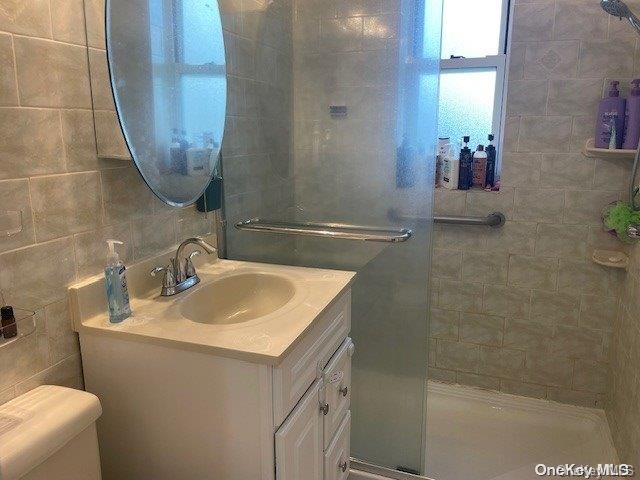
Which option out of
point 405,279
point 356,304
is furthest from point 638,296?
point 356,304

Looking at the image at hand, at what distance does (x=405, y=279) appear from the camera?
1.76m

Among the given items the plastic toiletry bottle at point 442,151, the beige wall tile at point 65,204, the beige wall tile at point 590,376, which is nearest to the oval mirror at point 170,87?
the beige wall tile at point 65,204

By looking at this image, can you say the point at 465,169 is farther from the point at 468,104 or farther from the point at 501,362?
the point at 501,362

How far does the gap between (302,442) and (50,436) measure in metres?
0.57

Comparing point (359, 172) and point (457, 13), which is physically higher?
point (457, 13)

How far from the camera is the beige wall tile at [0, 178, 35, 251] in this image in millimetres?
1031

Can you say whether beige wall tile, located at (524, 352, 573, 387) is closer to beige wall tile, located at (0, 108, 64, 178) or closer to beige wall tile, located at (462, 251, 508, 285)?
beige wall tile, located at (462, 251, 508, 285)

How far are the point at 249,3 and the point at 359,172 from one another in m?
0.72

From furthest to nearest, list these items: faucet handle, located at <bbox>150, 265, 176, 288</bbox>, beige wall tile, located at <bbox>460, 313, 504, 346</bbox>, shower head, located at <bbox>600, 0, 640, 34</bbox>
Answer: beige wall tile, located at <bbox>460, 313, 504, 346</bbox> → shower head, located at <bbox>600, 0, 640, 34</bbox> → faucet handle, located at <bbox>150, 265, 176, 288</bbox>

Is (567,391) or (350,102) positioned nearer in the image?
(350,102)

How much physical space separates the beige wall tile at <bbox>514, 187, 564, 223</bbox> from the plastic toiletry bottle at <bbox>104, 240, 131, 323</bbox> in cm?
175

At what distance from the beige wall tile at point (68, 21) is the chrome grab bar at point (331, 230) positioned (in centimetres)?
84

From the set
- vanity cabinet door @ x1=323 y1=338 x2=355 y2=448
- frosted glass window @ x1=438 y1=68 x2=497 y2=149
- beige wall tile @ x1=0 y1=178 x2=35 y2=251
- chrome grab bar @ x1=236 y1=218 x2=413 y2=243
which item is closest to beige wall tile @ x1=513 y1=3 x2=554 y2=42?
frosted glass window @ x1=438 y1=68 x2=497 y2=149

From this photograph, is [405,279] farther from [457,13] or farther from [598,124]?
[457,13]
